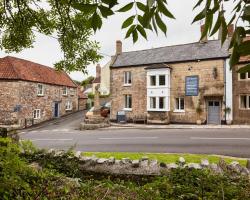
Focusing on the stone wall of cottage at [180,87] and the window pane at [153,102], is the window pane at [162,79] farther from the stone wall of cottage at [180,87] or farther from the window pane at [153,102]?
the window pane at [153,102]

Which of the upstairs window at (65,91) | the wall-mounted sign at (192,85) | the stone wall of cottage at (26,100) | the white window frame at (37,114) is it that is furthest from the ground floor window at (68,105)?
the wall-mounted sign at (192,85)

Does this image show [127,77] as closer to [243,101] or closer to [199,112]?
[199,112]

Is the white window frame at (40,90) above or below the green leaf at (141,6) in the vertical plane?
above

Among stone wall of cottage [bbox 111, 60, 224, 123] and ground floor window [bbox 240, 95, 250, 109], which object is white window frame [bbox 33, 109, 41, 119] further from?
ground floor window [bbox 240, 95, 250, 109]

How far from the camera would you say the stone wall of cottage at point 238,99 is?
88.9 feet

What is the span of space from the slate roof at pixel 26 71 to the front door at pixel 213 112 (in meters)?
23.1

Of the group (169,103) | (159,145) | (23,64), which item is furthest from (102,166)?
(23,64)

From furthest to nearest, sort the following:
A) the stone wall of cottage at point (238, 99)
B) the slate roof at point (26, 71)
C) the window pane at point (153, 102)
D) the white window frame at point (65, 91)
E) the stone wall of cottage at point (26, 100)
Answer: the white window frame at point (65, 91)
the slate roof at point (26, 71)
the window pane at point (153, 102)
the stone wall of cottage at point (26, 100)
the stone wall of cottage at point (238, 99)

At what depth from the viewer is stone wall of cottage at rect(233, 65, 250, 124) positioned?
27.1 meters

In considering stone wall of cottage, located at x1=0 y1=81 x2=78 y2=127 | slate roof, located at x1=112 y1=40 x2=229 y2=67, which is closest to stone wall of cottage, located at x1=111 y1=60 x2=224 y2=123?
slate roof, located at x1=112 y1=40 x2=229 y2=67

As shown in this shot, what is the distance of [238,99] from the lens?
27.6 m

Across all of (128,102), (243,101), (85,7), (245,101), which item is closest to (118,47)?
(128,102)

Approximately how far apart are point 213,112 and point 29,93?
23277 millimetres

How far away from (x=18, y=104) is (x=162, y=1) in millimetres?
33329
